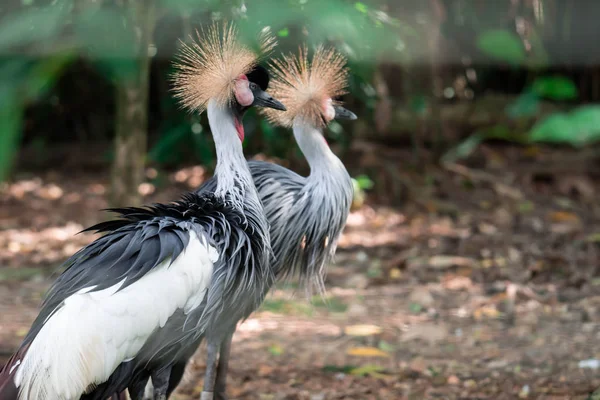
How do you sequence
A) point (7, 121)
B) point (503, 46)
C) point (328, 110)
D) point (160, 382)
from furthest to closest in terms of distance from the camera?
1. point (503, 46)
2. point (7, 121)
3. point (328, 110)
4. point (160, 382)

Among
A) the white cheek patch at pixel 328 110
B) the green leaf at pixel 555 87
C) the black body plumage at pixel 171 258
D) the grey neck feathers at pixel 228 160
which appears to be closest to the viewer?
the black body plumage at pixel 171 258

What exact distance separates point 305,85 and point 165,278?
0.95 m

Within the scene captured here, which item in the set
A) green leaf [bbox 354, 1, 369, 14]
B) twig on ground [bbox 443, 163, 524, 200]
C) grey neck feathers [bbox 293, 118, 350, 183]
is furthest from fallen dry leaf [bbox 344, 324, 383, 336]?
twig on ground [bbox 443, 163, 524, 200]

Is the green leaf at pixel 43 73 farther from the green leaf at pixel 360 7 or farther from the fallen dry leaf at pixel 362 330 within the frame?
the fallen dry leaf at pixel 362 330

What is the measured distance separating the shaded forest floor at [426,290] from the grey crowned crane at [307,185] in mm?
169

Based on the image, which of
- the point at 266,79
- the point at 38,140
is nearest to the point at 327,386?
the point at 266,79

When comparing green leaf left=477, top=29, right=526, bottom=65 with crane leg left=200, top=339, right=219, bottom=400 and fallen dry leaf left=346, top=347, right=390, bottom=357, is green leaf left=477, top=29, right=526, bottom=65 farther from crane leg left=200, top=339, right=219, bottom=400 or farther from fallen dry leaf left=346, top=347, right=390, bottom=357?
crane leg left=200, top=339, right=219, bottom=400

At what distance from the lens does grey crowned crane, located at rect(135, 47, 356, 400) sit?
8.62 feet

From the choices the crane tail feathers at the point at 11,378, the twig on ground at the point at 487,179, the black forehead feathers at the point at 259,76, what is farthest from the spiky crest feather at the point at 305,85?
the twig on ground at the point at 487,179

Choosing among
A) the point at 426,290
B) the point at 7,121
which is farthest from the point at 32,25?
the point at 426,290

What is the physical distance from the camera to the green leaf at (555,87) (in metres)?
5.16

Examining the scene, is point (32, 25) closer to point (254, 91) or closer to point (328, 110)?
point (254, 91)

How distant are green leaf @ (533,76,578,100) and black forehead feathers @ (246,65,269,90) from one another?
3.28 metres

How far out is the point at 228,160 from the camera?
239cm
